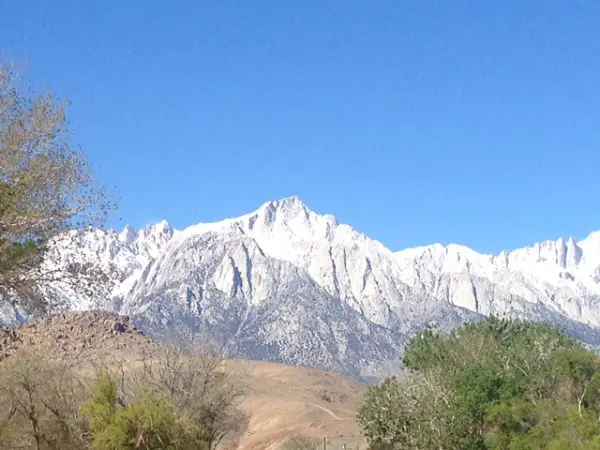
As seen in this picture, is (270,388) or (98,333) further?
(98,333)

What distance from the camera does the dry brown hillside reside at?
90.4m

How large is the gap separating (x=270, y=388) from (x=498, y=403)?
276 feet

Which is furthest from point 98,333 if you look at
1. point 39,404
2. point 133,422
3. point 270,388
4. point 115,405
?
point 133,422

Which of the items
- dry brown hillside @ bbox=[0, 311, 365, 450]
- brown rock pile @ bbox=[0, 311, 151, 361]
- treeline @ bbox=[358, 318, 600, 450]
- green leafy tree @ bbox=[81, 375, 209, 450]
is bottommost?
green leafy tree @ bbox=[81, 375, 209, 450]

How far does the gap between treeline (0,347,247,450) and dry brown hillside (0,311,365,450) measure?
191 inches

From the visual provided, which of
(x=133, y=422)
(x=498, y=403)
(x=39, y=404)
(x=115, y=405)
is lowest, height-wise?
(x=133, y=422)

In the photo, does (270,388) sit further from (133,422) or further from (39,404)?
(133,422)

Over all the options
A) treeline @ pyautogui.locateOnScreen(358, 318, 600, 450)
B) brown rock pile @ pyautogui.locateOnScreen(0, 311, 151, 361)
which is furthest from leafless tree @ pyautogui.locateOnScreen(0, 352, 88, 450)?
brown rock pile @ pyautogui.locateOnScreen(0, 311, 151, 361)

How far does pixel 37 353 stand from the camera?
50.0m

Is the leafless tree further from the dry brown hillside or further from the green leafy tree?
the green leafy tree

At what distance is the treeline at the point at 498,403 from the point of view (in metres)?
47.4

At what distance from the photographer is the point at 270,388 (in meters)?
133

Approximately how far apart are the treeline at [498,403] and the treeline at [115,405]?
1093cm

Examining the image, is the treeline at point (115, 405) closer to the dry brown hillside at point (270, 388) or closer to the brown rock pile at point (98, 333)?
the dry brown hillside at point (270, 388)
